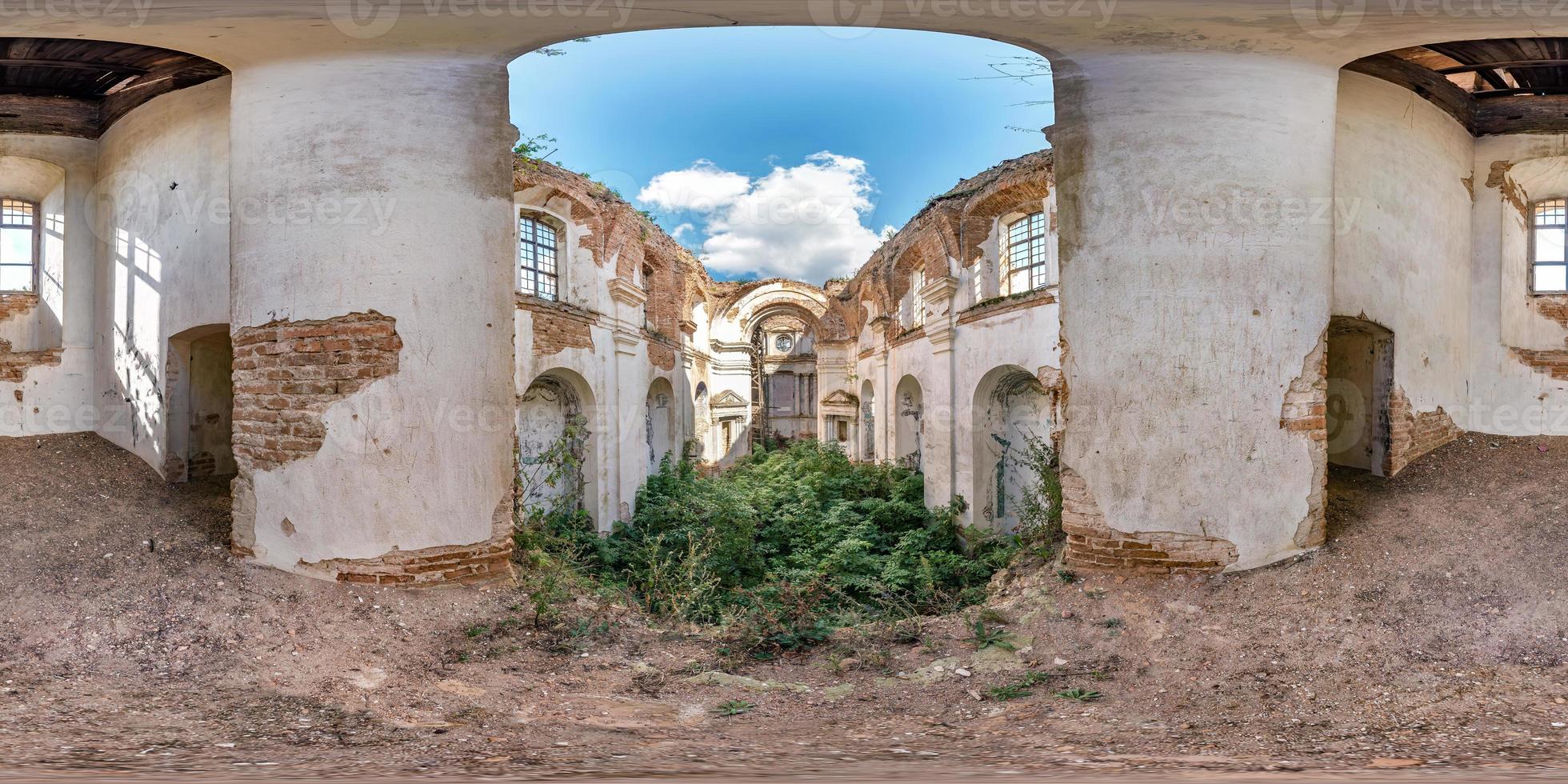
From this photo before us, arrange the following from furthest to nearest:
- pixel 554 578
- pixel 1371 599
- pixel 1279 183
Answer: pixel 554 578 → pixel 1279 183 → pixel 1371 599

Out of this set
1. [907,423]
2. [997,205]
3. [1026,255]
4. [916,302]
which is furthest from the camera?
[907,423]

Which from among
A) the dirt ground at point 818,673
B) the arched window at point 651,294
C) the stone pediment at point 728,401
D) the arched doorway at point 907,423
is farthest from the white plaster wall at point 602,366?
the stone pediment at point 728,401

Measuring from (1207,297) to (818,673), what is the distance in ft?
13.8

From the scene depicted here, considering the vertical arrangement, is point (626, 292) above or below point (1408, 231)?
above

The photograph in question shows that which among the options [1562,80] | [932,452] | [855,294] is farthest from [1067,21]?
[855,294]

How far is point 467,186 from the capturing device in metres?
5.71

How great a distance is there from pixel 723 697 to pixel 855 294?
16.6 meters

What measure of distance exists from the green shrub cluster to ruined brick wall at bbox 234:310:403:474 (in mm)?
2394

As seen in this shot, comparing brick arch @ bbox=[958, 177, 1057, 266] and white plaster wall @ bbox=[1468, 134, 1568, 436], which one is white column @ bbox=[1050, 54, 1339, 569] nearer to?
brick arch @ bbox=[958, 177, 1057, 266]

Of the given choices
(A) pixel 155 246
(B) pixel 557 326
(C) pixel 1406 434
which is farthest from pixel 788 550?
(A) pixel 155 246

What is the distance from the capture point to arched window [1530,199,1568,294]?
29.6 feet

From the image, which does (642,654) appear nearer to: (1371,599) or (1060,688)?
(1060,688)

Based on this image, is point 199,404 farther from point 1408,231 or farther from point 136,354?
point 1408,231

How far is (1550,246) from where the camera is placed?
9062 mm
